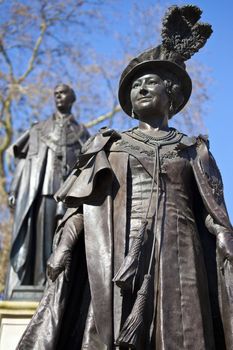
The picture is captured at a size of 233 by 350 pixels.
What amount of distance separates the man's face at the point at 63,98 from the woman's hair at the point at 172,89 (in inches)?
217

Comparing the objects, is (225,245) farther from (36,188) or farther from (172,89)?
(36,188)

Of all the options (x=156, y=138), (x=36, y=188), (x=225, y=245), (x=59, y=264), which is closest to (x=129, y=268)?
(x=59, y=264)

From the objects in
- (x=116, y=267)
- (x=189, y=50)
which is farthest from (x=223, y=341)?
(x=189, y=50)

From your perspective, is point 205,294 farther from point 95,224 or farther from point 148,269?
point 95,224

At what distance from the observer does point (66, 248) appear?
15.3 feet

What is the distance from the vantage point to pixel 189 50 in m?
5.35

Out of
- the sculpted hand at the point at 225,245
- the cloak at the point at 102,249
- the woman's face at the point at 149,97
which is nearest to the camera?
the cloak at the point at 102,249

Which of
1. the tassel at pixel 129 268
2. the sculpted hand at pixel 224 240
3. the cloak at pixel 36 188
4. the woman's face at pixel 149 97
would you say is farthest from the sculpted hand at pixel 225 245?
the cloak at pixel 36 188

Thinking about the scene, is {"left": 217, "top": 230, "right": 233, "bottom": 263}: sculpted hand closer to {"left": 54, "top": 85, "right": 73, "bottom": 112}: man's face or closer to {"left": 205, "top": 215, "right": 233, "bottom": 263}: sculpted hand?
{"left": 205, "top": 215, "right": 233, "bottom": 263}: sculpted hand

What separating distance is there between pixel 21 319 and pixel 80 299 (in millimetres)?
3049

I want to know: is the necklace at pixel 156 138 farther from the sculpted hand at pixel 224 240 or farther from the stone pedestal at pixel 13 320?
the stone pedestal at pixel 13 320

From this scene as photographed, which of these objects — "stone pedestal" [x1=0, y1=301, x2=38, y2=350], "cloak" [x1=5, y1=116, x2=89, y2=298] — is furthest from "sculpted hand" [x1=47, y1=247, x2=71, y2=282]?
"cloak" [x1=5, y1=116, x2=89, y2=298]

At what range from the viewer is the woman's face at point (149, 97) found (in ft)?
17.0

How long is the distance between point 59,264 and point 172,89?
1.48 m
